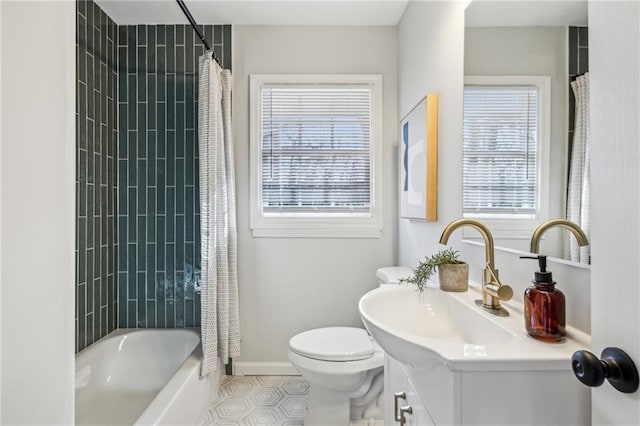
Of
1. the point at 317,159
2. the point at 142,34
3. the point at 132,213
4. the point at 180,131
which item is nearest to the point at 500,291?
the point at 317,159

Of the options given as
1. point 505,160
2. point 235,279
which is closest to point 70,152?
point 505,160

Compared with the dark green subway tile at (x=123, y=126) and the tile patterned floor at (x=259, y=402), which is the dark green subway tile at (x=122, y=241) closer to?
the dark green subway tile at (x=123, y=126)

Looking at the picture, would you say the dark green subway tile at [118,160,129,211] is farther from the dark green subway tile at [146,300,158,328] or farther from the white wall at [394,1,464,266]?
the white wall at [394,1,464,266]

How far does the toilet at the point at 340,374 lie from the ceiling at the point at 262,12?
165 cm

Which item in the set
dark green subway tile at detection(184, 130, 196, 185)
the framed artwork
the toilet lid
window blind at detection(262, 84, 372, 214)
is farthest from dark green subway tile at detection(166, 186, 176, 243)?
the framed artwork

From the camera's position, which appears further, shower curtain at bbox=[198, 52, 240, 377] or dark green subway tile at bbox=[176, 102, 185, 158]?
dark green subway tile at bbox=[176, 102, 185, 158]

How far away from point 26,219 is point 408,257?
2.02 metres

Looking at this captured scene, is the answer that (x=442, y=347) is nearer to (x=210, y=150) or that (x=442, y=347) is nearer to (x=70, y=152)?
(x=70, y=152)

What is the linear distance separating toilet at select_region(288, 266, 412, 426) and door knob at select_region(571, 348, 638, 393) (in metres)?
1.22

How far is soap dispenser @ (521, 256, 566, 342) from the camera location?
0.80 metres

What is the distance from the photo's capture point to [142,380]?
2072mm

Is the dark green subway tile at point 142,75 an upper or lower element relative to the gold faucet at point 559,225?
upper

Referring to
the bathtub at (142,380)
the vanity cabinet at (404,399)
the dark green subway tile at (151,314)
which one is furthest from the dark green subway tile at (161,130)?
the vanity cabinet at (404,399)

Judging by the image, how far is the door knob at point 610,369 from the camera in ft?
1.60
